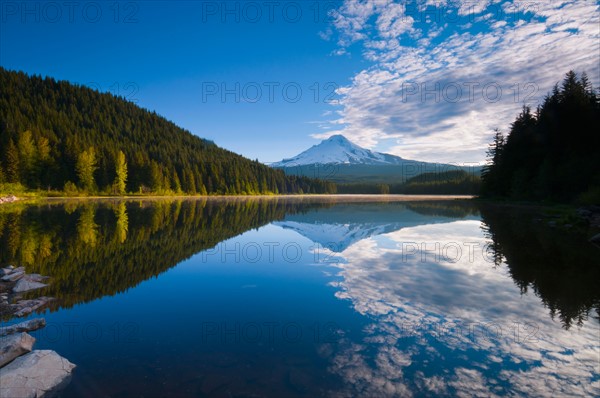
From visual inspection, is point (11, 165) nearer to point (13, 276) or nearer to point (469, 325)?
point (13, 276)

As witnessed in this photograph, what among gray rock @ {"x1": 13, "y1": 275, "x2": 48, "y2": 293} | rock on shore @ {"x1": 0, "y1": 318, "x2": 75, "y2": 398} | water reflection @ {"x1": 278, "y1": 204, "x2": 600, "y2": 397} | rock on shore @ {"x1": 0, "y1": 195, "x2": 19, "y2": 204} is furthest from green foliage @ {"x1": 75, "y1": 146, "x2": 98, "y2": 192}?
rock on shore @ {"x1": 0, "y1": 318, "x2": 75, "y2": 398}

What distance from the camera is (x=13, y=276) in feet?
38.8

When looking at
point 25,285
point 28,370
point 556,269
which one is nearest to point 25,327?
point 28,370

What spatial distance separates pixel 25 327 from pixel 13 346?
75.2 inches

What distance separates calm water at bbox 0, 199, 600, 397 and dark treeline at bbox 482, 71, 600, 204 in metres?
29.6

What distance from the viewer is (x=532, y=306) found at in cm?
945

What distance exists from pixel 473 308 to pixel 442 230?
19.2 meters

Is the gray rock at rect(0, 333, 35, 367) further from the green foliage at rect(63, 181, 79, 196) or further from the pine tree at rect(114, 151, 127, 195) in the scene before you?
the pine tree at rect(114, 151, 127, 195)

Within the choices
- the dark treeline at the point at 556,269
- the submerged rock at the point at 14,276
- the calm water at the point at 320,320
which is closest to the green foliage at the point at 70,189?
the calm water at the point at 320,320

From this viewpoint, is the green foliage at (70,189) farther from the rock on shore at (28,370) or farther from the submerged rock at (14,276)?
the rock on shore at (28,370)

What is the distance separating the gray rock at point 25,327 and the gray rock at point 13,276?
4.83m

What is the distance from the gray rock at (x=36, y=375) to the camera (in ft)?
17.6

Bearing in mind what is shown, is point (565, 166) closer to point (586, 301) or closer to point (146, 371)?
point (586, 301)

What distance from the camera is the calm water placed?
5816 mm
